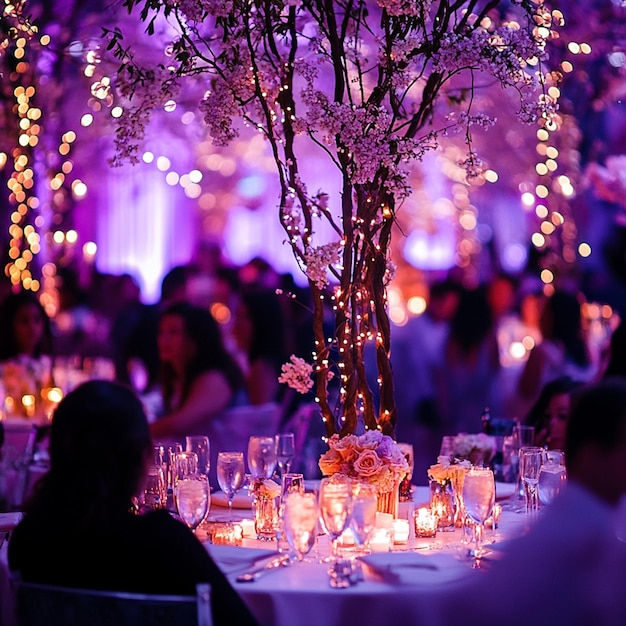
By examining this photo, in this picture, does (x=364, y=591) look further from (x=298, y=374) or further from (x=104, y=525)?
(x=298, y=374)

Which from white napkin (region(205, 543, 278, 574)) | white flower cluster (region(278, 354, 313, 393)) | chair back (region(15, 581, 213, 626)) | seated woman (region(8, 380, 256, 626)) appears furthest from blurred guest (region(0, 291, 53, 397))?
chair back (region(15, 581, 213, 626))

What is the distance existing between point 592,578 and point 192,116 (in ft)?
29.8

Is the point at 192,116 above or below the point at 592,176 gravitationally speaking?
above

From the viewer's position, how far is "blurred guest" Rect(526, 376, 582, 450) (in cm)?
441

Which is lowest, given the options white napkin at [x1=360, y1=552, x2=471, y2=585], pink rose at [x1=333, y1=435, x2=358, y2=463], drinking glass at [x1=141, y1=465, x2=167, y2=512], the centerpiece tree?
white napkin at [x1=360, y1=552, x2=471, y2=585]

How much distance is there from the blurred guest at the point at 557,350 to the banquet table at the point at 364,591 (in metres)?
3.64

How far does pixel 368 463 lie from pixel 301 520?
0.49 m

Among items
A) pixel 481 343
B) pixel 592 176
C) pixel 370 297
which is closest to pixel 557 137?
pixel 592 176

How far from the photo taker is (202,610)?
2119 millimetres

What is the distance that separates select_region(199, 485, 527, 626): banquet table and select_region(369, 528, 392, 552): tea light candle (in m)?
0.28

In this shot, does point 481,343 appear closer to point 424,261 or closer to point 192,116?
point 192,116

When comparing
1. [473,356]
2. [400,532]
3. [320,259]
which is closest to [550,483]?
[400,532]

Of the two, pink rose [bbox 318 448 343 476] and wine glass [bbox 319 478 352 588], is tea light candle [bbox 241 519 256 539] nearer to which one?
pink rose [bbox 318 448 343 476]

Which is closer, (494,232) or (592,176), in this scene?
(592,176)
